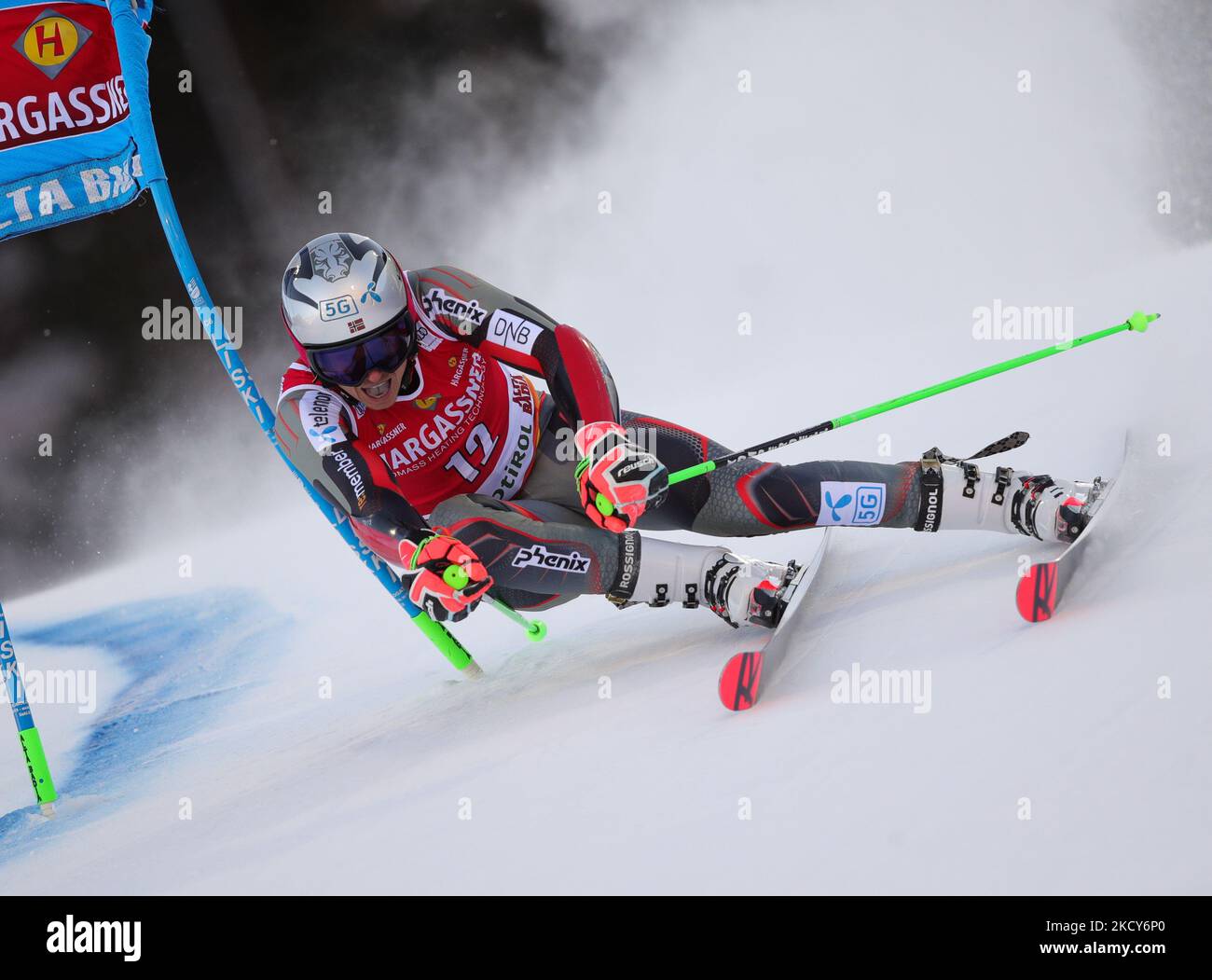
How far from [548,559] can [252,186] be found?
6.04 meters

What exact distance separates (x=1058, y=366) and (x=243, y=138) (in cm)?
593

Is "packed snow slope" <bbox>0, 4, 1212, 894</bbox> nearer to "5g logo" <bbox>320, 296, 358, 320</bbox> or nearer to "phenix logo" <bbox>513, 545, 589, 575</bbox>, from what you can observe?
"phenix logo" <bbox>513, 545, 589, 575</bbox>

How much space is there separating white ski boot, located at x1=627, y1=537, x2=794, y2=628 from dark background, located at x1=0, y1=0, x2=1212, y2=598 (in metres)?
5.64

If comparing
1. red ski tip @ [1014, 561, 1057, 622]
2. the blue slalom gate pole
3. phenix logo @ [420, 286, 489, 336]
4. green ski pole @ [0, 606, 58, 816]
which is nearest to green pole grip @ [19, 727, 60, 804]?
green ski pole @ [0, 606, 58, 816]

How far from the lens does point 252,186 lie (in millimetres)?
7957

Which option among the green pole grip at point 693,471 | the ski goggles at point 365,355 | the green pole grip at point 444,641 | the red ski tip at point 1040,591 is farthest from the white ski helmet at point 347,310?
the red ski tip at point 1040,591

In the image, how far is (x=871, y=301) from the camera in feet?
24.6

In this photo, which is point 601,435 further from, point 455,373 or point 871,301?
point 871,301

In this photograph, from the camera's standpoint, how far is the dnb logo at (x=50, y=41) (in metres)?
3.66

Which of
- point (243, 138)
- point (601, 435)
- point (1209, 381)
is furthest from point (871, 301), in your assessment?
point (601, 435)

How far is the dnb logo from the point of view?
3.66 meters

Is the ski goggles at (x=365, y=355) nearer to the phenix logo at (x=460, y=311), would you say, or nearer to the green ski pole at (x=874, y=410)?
the phenix logo at (x=460, y=311)

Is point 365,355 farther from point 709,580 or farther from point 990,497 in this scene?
point 990,497

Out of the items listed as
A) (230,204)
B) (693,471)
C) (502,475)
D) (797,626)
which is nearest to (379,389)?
(502,475)
